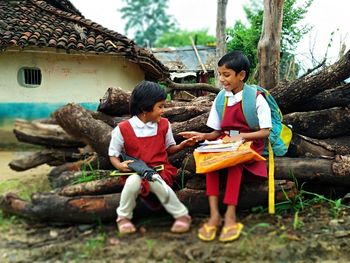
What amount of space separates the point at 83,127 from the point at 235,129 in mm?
1489

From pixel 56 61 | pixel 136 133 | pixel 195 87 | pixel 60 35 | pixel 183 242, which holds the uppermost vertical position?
pixel 60 35

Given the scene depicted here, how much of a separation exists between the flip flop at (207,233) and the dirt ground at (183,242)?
4 cm

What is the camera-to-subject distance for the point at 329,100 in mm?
4469

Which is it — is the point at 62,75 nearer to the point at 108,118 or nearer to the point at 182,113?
the point at 108,118

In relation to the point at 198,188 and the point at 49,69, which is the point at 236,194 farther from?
the point at 49,69

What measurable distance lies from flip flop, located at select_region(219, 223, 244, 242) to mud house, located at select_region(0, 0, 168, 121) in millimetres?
7491

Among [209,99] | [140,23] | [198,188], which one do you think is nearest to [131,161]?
[198,188]

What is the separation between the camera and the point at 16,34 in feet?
31.0

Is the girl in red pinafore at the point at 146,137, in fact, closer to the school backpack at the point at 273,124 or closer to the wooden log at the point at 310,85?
the school backpack at the point at 273,124

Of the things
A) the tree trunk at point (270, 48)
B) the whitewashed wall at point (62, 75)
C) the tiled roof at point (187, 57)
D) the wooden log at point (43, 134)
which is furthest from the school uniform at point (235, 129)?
the tiled roof at point (187, 57)

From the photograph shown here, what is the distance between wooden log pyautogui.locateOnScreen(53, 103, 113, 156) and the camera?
13.0 ft

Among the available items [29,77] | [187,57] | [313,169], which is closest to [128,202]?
[313,169]

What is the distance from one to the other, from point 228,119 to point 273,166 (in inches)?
22.8

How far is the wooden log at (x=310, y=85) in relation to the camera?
→ 4309 millimetres
